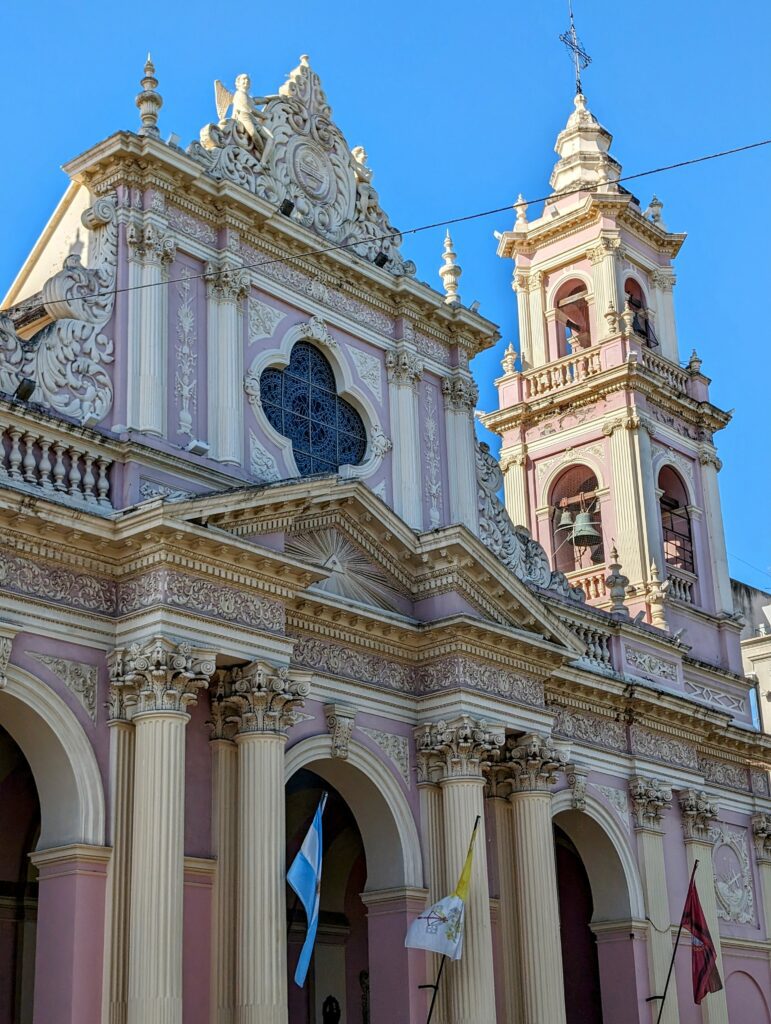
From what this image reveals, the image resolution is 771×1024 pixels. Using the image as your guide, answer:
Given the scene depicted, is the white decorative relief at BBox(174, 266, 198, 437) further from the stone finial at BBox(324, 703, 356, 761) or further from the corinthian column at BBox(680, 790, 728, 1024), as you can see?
the corinthian column at BBox(680, 790, 728, 1024)

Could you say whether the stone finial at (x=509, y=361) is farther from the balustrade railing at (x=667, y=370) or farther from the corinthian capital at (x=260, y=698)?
the corinthian capital at (x=260, y=698)

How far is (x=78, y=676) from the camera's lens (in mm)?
15508

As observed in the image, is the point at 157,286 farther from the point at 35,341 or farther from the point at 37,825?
the point at 37,825

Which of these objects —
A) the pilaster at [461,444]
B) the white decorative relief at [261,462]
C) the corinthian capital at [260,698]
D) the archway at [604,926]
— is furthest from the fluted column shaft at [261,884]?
the pilaster at [461,444]

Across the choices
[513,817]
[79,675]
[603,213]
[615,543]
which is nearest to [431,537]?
[513,817]

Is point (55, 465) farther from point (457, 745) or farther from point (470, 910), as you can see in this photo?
point (470, 910)

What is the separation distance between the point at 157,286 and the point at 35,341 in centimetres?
179

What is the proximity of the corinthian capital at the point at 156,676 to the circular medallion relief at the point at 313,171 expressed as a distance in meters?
8.11

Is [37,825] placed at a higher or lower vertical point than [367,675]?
lower

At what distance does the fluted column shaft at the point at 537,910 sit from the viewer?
18.8 m

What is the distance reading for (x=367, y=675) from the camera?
61.4ft

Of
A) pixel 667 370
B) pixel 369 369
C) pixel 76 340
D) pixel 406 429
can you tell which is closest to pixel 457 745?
pixel 406 429

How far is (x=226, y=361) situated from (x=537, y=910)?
7824 millimetres

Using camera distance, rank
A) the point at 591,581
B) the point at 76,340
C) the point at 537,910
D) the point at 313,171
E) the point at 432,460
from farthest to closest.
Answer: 1. the point at 591,581
2. the point at 432,460
3. the point at 313,171
4. the point at 537,910
5. the point at 76,340
